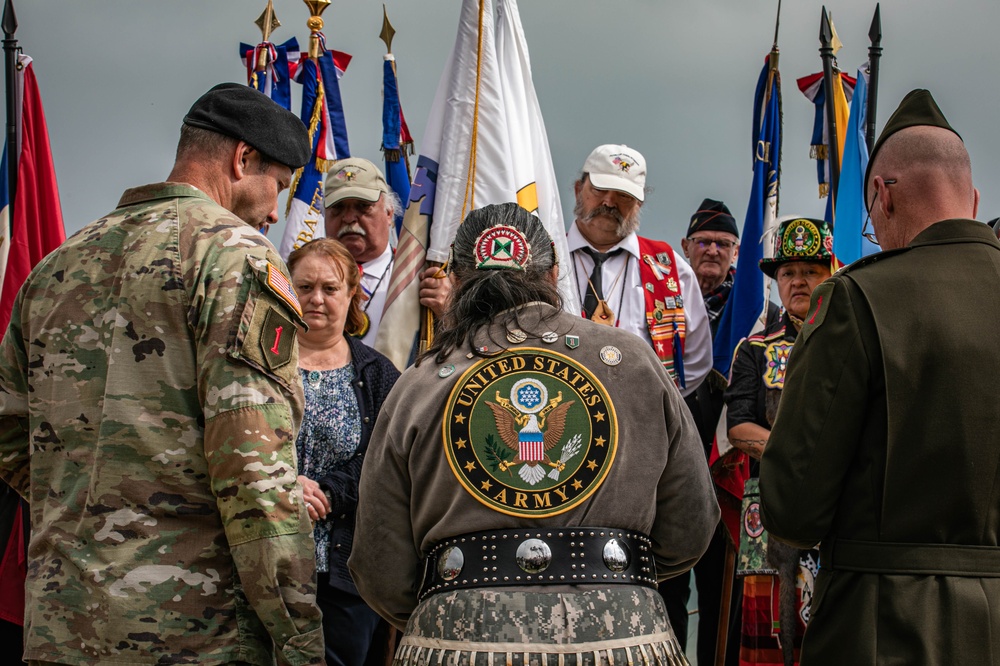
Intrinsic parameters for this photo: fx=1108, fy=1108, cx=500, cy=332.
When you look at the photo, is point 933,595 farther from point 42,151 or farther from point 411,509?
point 42,151

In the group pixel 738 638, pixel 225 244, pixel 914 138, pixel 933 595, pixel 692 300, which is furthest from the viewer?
pixel 692 300

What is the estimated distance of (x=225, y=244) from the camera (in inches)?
117

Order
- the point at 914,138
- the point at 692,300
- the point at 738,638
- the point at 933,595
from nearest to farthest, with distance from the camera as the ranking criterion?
the point at 933,595, the point at 914,138, the point at 738,638, the point at 692,300

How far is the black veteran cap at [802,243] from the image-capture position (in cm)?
575

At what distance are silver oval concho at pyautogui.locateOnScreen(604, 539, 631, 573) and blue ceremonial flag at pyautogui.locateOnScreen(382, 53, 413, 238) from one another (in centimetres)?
413

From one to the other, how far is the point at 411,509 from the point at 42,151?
4.68 m

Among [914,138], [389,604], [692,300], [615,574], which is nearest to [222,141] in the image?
[389,604]

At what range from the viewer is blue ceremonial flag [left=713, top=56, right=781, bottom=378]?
6531mm

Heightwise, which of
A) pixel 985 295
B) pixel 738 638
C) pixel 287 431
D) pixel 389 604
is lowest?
pixel 738 638

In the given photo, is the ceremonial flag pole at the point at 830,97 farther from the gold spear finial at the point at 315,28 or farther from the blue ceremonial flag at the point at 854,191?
the gold spear finial at the point at 315,28

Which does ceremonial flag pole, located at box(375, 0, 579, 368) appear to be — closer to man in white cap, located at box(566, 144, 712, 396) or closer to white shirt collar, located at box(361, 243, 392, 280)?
man in white cap, located at box(566, 144, 712, 396)

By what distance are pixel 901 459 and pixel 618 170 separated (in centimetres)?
348

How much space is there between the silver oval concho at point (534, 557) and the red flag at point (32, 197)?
434 cm

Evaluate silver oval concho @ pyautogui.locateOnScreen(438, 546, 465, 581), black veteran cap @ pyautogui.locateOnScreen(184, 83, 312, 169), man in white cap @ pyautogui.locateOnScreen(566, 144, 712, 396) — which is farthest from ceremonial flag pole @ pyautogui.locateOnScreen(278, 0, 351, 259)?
silver oval concho @ pyautogui.locateOnScreen(438, 546, 465, 581)
